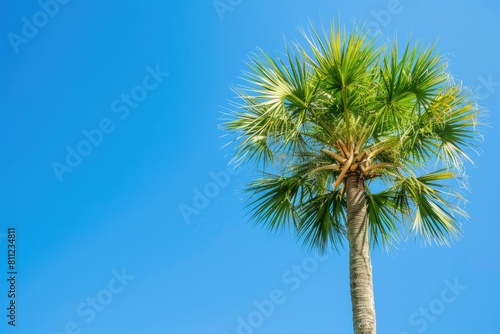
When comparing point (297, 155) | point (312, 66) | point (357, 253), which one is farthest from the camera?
point (297, 155)

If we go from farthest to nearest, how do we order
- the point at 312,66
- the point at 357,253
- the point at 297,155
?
the point at 297,155, the point at 312,66, the point at 357,253

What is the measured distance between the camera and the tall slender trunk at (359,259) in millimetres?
9398

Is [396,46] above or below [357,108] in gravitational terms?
above

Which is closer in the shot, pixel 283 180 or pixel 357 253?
pixel 357 253

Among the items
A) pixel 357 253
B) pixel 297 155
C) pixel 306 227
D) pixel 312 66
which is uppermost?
pixel 312 66

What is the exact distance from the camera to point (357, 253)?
9867mm

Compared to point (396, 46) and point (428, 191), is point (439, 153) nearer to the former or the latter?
point (428, 191)

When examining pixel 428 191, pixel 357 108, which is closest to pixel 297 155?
pixel 357 108

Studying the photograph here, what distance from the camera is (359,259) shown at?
9.81m

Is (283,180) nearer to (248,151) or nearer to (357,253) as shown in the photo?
(248,151)

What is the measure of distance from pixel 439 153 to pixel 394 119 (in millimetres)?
1216

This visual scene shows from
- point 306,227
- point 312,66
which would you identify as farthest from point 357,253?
point 312,66

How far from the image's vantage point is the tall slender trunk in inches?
370

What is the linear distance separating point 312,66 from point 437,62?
1.94 meters
